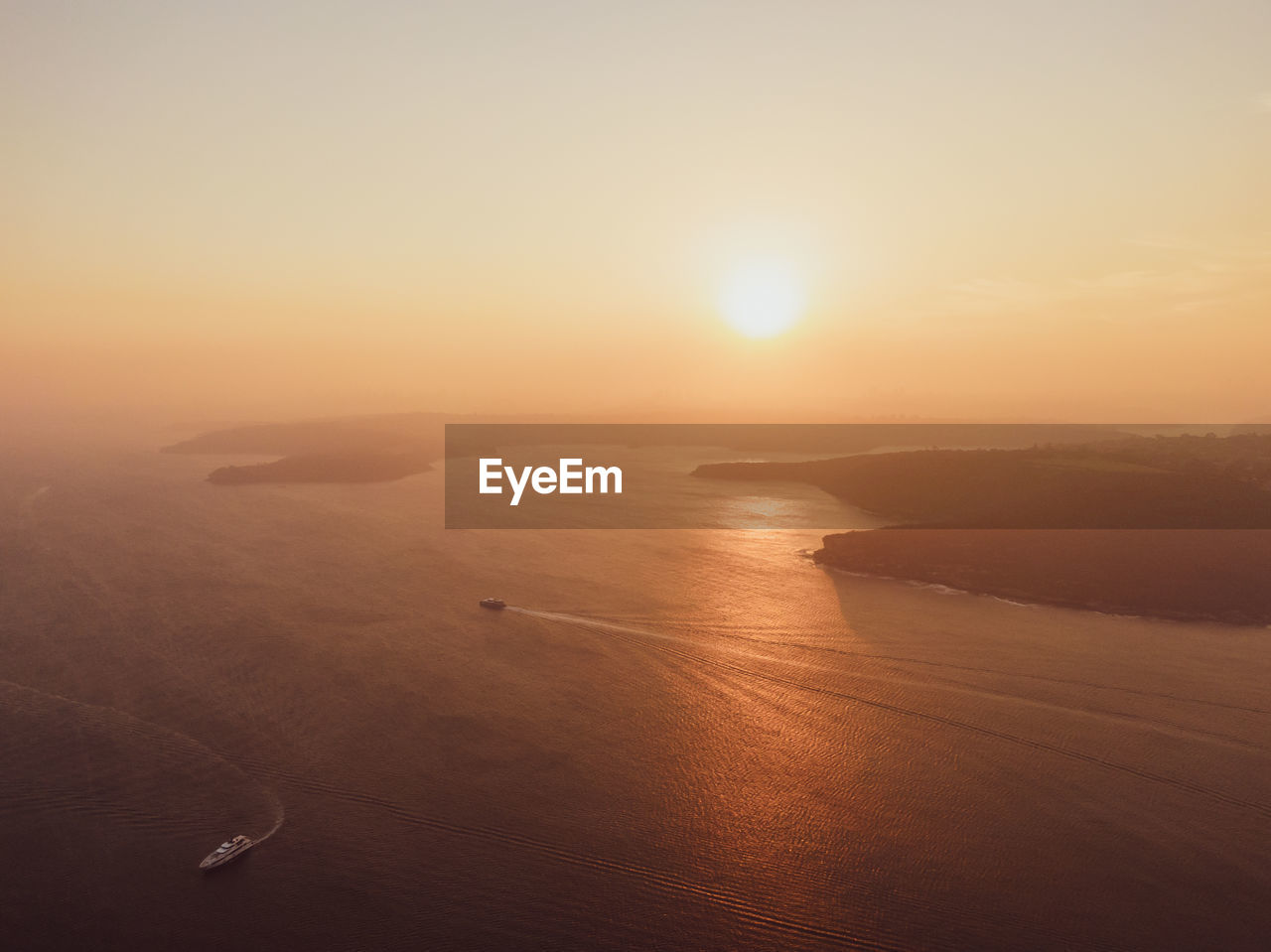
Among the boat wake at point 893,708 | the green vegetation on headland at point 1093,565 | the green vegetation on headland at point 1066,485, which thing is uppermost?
the green vegetation on headland at point 1066,485

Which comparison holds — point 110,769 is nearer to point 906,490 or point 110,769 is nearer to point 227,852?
point 227,852

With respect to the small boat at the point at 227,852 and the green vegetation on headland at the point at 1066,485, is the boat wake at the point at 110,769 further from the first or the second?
the green vegetation on headland at the point at 1066,485

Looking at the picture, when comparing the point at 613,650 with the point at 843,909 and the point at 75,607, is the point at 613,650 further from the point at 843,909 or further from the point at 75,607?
the point at 75,607

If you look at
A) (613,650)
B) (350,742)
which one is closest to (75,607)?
(350,742)

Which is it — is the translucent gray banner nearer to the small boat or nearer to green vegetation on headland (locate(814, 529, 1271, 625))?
green vegetation on headland (locate(814, 529, 1271, 625))

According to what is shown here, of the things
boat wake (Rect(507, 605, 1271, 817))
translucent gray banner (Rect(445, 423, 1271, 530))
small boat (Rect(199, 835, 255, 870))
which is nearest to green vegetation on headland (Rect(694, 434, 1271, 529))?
translucent gray banner (Rect(445, 423, 1271, 530))

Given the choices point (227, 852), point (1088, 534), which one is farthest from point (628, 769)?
point (1088, 534)

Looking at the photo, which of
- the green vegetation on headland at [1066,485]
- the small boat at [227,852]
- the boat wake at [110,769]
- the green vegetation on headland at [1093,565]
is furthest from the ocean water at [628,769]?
the green vegetation on headland at [1066,485]
